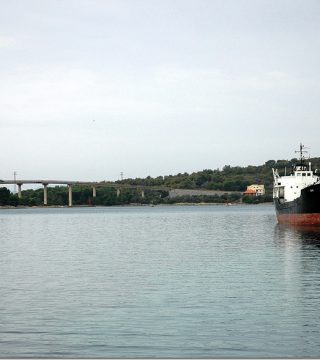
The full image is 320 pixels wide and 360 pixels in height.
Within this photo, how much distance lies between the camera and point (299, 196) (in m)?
82.9

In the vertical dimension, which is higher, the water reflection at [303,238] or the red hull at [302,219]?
the red hull at [302,219]

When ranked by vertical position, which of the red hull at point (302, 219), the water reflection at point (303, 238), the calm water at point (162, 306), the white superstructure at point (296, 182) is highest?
the white superstructure at point (296, 182)

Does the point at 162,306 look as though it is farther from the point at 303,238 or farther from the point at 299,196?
the point at 299,196

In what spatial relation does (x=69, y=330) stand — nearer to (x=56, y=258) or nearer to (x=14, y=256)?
(x=56, y=258)

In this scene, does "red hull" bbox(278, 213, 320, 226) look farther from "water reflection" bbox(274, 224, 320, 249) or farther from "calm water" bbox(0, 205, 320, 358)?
"calm water" bbox(0, 205, 320, 358)

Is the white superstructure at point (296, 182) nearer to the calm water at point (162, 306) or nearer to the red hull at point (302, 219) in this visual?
the red hull at point (302, 219)

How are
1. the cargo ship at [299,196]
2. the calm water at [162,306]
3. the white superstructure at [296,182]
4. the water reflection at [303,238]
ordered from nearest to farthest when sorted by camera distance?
the calm water at [162,306], the water reflection at [303,238], the cargo ship at [299,196], the white superstructure at [296,182]

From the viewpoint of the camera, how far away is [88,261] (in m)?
46.9

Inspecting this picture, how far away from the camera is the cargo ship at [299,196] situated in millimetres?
76625

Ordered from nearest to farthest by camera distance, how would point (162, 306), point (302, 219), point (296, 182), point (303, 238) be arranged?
1. point (162, 306)
2. point (303, 238)
3. point (302, 219)
4. point (296, 182)

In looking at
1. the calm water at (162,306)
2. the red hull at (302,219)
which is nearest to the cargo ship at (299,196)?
the red hull at (302,219)

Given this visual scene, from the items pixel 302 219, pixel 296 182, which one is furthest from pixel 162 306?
pixel 296 182

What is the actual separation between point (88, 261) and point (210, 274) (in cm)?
1218

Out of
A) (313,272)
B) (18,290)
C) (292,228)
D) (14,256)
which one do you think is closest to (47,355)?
(18,290)
